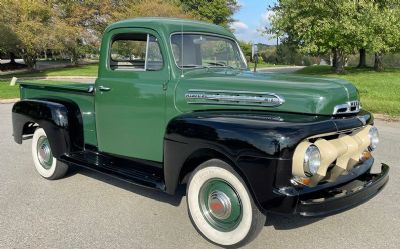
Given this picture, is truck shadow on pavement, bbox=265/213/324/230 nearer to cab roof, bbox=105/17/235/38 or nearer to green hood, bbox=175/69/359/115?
green hood, bbox=175/69/359/115

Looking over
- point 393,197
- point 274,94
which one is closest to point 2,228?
point 274,94

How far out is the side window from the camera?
4324 mm

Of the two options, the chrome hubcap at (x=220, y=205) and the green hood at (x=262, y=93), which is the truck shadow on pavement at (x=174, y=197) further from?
the green hood at (x=262, y=93)

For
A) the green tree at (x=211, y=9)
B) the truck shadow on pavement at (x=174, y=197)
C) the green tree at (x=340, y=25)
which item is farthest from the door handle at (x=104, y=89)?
the green tree at (x=211, y=9)

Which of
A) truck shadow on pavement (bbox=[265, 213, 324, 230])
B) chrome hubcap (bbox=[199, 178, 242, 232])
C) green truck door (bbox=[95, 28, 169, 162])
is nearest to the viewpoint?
chrome hubcap (bbox=[199, 178, 242, 232])

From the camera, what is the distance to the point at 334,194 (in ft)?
10.9

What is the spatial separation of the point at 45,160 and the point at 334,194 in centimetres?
387

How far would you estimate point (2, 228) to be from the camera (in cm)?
396

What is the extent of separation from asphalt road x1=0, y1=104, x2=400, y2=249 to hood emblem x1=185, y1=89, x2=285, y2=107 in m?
1.17

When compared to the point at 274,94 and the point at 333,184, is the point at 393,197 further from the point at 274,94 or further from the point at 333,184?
the point at 274,94

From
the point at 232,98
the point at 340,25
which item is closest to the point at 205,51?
the point at 232,98

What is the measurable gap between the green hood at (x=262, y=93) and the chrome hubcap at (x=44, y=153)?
2.37 meters

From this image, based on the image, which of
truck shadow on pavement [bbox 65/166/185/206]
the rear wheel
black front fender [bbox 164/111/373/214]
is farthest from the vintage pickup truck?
truck shadow on pavement [bbox 65/166/185/206]

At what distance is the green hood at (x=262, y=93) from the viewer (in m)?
3.53
